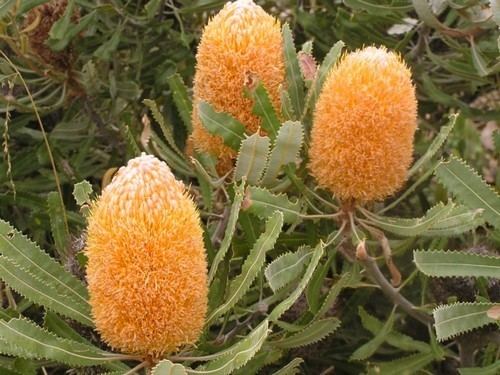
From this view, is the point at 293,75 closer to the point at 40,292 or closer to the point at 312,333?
the point at 312,333

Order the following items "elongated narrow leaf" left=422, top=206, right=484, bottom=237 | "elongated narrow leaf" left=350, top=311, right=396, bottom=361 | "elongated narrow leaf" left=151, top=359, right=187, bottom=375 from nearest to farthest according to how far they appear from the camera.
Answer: "elongated narrow leaf" left=151, top=359, right=187, bottom=375 < "elongated narrow leaf" left=422, top=206, right=484, bottom=237 < "elongated narrow leaf" left=350, top=311, right=396, bottom=361

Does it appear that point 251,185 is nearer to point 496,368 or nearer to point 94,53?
point 496,368

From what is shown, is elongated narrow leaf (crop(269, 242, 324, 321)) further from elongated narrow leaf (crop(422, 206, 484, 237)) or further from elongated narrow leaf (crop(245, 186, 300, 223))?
elongated narrow leaf (crop(422, 206, 484, 237))

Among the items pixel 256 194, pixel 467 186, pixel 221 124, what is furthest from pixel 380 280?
pixel 221 124

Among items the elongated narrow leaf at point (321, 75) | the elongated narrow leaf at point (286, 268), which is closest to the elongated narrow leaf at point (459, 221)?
the elongated narrow leaf at point (286, 268)

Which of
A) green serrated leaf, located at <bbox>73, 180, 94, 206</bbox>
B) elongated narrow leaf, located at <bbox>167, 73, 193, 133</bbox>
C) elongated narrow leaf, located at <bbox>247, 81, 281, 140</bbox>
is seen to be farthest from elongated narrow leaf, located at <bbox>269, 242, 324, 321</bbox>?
elongated narrow leaf, located at <bbox>167, 73, 193, 133</bbox>

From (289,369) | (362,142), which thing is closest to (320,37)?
(362,142)
